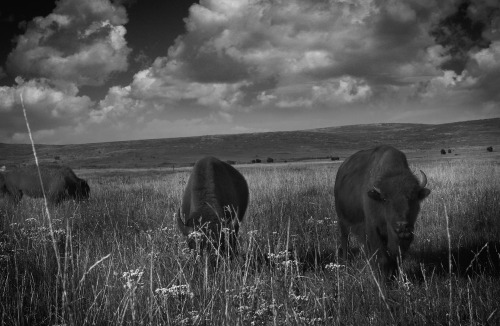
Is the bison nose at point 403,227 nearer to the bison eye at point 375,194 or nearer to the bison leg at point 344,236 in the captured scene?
the bison eye at point 375,194

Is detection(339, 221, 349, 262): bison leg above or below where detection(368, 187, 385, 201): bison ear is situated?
below

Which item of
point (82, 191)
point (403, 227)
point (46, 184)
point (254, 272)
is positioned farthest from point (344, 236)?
point (46, 184)

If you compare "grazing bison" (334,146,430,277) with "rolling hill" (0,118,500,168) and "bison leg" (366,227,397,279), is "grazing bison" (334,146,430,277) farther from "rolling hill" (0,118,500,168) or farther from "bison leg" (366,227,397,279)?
"rolling hill" (0,118,500,168)

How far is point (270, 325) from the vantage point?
3.12 m

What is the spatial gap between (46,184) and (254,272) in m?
12.3

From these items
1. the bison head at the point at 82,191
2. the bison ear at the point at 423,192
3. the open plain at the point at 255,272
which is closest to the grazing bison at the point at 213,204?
the open plain at the point at 255,272

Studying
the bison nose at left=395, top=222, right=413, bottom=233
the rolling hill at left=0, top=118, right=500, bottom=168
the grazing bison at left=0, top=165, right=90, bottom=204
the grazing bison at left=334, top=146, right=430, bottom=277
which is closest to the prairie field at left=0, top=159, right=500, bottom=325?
the grazing bison at left=334, top=146, right=430, bottom=277

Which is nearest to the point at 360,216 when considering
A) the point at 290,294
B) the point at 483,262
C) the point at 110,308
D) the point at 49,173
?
the point at 483,262

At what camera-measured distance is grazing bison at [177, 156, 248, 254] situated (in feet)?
16.1

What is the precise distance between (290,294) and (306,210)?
22.8 ft

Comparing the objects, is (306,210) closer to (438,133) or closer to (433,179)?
(433,179)

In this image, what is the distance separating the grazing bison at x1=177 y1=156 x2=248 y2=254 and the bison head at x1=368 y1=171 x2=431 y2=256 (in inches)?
85.4

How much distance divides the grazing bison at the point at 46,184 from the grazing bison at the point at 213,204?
7.69m

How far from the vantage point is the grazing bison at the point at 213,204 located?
4.89m
